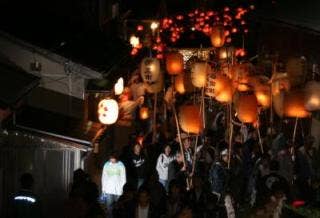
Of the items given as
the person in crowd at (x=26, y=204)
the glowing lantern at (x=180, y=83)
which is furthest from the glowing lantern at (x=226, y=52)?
the person in crowd at (x=26, y=204)

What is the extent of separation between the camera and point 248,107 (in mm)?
23266

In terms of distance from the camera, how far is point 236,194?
20.4 metres

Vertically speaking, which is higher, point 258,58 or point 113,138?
point 258,58

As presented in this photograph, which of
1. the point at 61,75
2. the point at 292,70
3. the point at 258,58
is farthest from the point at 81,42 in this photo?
the point at 258,58

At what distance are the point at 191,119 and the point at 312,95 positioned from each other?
3666 millimetres

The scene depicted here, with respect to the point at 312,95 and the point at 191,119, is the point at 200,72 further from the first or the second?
the point at 312,95

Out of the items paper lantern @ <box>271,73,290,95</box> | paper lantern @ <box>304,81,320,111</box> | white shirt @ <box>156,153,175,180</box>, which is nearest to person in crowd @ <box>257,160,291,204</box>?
white shirt @ <box>156,153,175,180</box>

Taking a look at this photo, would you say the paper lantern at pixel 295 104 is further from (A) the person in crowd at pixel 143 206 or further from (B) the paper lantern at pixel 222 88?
(A) the person in crowd at pixel 143 206

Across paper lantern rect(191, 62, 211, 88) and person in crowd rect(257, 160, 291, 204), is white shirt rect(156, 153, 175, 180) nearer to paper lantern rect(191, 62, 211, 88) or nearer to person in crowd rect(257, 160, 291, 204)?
person in crowd rect(257, 160, 291, 204)

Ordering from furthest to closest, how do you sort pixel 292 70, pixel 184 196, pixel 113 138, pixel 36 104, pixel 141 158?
pixel 113 138 < pixel 292 70 < pixel 141 158 < pixel 36 104 < pixel 184 196

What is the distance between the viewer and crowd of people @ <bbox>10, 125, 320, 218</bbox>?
14.1 meters

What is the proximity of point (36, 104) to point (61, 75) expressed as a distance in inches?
49.1

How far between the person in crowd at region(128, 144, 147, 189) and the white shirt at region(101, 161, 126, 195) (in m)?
1.30

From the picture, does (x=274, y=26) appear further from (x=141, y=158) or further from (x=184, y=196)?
(x=184, y=196)
